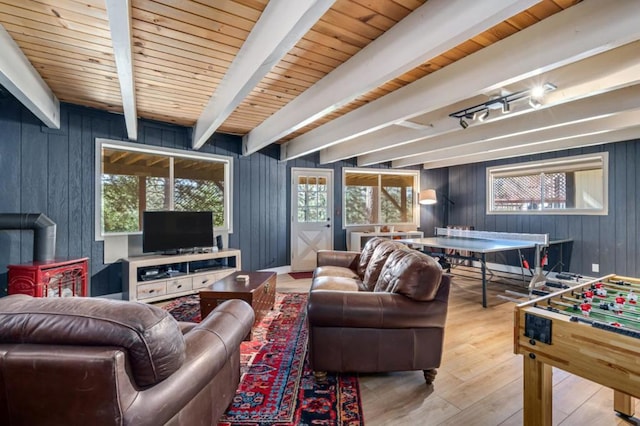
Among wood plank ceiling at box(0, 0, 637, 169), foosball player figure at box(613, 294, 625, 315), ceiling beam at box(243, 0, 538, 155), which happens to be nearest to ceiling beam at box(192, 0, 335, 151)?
wood plank ceiling at box(0, 0, 637, 169)

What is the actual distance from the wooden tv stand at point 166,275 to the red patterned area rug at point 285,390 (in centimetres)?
161

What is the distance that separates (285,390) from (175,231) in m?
2.98

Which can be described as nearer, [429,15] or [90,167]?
[429,15]

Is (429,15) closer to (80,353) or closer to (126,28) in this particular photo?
(126,28)

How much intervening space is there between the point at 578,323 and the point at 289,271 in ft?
15.7

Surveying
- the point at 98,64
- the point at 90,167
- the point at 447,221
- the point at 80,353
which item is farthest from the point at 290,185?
the point at 80,353

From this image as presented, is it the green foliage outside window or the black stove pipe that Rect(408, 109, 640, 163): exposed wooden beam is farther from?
the black stove pipe

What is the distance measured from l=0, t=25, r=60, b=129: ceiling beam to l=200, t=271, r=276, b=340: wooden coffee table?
7.18ft

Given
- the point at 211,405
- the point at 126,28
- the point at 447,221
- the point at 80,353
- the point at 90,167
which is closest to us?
the point at 80,353

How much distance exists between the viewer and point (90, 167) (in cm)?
371

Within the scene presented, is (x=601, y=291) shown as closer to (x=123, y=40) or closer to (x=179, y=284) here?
(x=123, y=40)

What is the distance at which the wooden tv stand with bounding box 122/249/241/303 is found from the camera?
11.8 feet

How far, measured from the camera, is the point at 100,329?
96 centimetres

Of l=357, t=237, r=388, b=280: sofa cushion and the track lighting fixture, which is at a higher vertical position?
the track lighting fixture
